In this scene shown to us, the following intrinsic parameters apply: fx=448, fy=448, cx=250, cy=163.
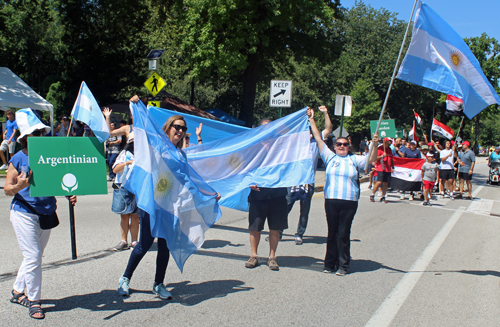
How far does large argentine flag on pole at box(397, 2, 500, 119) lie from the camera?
6.44m

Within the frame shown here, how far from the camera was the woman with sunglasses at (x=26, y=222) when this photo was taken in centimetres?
410

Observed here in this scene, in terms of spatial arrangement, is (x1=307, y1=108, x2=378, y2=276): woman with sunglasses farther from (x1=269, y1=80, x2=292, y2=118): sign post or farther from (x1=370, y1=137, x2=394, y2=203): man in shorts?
(x1=370, y1=137, x2=394, y2=203): man in shorts

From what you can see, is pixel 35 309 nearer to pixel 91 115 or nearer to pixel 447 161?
pixel 91 115

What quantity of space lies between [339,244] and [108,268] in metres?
2.96

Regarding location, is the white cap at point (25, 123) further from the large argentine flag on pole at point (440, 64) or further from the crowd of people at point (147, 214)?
the large argentine flag on pole at point (440, 64)

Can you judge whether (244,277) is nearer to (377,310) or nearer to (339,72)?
(377,310)

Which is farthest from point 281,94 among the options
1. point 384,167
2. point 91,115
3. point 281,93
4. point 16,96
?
point 16,96

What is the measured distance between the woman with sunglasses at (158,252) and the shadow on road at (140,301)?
11cm

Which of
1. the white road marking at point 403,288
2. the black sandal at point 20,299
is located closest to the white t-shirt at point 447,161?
the white road marking at point 403,288

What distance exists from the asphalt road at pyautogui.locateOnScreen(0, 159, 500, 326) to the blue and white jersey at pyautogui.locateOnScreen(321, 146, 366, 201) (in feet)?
3.45

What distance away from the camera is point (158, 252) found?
15.3ft

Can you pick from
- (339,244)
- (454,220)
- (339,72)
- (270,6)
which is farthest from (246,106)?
(339,72)

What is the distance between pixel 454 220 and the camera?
1083 cm

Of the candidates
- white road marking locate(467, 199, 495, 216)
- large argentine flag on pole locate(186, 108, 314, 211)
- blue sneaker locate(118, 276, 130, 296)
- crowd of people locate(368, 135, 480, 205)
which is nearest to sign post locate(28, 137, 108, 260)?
blue sneaker locate(118, 276, 130, 296)
